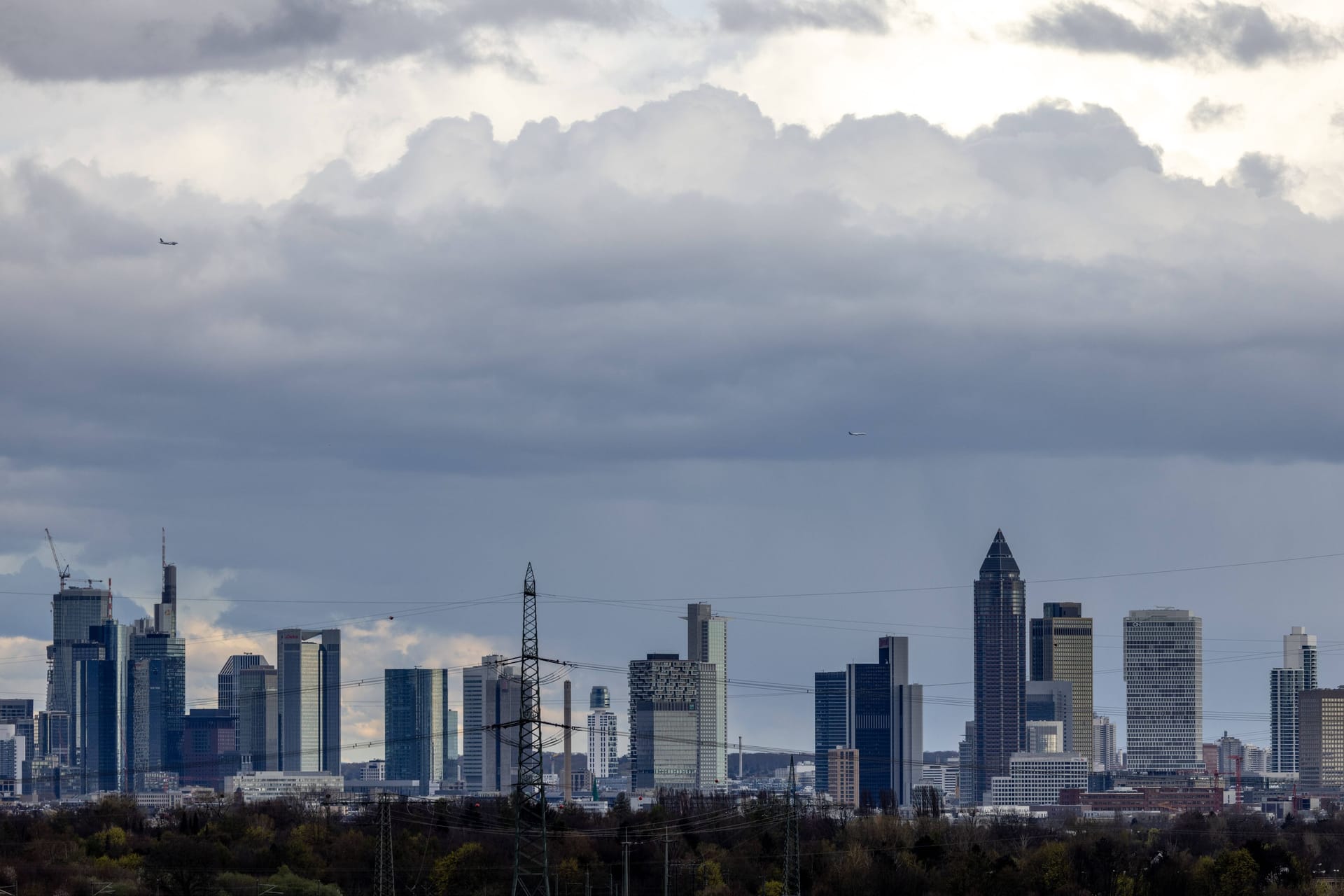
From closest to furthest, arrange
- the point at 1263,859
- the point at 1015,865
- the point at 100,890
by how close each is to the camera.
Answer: the point at 100,890, the point at 1015,865, the point at 1263,859

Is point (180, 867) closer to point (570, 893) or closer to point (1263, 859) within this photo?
point (570, 893)

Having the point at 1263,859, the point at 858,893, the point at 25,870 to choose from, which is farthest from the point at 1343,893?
the point at 25,870

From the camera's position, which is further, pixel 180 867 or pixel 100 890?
pixel 180 867

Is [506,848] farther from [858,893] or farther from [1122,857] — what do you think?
[1122,857]

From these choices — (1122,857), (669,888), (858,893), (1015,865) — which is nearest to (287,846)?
(669,888)

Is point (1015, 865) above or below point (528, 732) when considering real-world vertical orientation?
below

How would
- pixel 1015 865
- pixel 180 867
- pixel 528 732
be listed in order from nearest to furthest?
pixel 528 732 → pixel 180 867 → pixel 1015 865

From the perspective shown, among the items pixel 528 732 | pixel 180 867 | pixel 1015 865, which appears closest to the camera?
pixel 528 732

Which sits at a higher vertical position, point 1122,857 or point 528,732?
point 528,732

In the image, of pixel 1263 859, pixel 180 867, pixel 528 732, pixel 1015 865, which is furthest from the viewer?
pixel 1263 859
